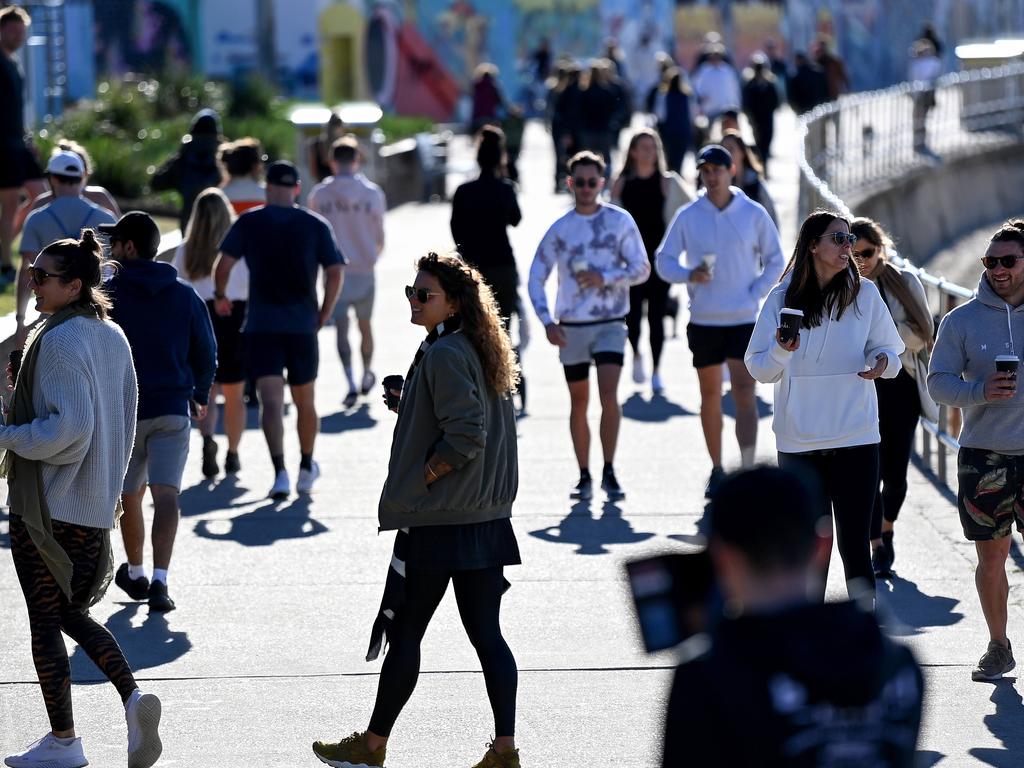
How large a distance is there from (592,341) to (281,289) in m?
1.75

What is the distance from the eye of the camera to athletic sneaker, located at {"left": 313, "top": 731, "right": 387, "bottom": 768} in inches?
221

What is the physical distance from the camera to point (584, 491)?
9.88 meters

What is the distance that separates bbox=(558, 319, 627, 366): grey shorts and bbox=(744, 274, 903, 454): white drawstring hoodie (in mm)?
3108

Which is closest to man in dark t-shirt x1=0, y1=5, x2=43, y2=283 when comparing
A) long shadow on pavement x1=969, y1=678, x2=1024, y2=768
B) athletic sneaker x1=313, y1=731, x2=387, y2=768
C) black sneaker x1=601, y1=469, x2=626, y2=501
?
black sneaker x1=601, y1=469, x2=626, y2=501

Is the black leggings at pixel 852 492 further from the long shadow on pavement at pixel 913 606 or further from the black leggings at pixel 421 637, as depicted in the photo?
the black leggings at pixel 421 637

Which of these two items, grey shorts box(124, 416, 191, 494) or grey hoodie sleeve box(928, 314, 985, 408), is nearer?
grey hoodie sleeve box(928, 314, 985, 408)

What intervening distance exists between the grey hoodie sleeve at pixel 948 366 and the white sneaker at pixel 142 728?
3.02 meters

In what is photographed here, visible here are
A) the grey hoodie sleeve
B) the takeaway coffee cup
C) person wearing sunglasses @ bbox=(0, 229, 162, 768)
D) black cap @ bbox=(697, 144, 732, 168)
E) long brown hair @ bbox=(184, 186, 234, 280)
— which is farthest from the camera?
long brown hair @ bbox=(184, 186, 234, 280)

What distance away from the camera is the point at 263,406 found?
32.7 feet

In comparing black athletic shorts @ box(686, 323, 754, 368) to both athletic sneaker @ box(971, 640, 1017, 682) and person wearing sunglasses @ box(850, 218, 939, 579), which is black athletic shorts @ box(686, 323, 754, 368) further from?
athletic sneaker @ box(971, 640, 1017, 682)

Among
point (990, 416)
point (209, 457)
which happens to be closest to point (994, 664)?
point (990, 416)

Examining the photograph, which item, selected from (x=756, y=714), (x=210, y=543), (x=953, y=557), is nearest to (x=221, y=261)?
(x=210, y=543)

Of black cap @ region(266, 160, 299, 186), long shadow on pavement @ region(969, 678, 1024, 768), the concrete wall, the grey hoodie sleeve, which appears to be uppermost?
black cap @ region(266, 160, 299, 186)

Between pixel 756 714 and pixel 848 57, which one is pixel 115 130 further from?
pixel 848 57
